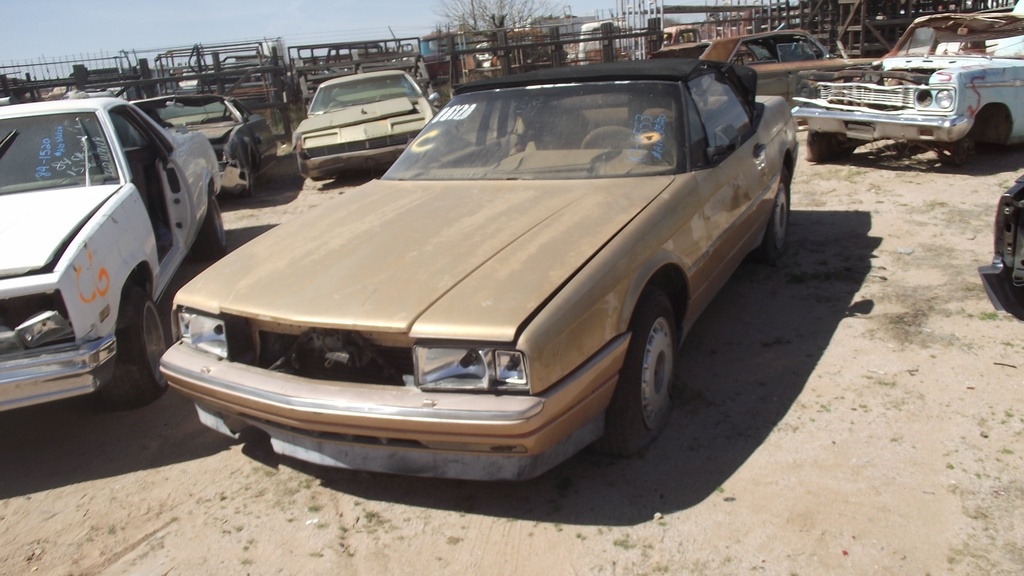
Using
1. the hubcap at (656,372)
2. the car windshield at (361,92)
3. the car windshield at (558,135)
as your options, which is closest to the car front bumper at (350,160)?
the car windshield at (361,92)

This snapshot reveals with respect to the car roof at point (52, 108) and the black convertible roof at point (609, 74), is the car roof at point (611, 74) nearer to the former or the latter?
the black convertible roof at point (609, 74)

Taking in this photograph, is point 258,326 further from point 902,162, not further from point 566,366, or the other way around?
point 902,162

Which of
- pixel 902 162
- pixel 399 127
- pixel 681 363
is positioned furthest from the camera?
pixel 399 127

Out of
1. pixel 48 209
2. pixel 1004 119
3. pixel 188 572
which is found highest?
pixel 48 209

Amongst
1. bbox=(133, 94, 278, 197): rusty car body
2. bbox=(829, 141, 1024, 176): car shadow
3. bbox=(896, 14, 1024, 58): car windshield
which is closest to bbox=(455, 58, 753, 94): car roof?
bbox=(829, 141, 1024, 176): car shadow

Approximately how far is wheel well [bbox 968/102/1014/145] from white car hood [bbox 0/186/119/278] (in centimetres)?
773

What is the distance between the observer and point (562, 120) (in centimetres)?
414

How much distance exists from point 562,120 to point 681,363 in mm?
1372

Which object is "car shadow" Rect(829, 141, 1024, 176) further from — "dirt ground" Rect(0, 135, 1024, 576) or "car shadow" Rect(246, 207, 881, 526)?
"dirt ground" Rect(0, 135, 1024, 576)

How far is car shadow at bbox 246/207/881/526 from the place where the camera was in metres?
3.03

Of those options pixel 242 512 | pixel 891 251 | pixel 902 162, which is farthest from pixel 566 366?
pixel 902 162

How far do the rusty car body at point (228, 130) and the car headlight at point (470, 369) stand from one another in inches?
301

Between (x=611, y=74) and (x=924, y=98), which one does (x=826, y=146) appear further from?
(x=611, y=74)

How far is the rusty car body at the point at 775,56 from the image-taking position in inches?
442
